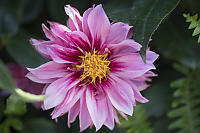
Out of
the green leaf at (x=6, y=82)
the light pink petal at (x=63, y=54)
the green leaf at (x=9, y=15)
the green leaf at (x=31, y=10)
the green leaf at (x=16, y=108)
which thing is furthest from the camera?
the green leaf at (x=31, y=10)

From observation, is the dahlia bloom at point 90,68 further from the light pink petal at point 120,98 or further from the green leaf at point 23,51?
the green leaf at point 23,51

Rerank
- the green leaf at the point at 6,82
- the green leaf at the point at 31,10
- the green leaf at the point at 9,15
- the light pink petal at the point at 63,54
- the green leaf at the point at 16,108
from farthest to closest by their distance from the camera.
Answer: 1. the green leaf at the point at 31,10
2. the green leaf at the point at 9,15
3. the green leaf at the point at 16,108
4. the light pink petal at the point at 63,54
5. the green leaf at the point at 6,82

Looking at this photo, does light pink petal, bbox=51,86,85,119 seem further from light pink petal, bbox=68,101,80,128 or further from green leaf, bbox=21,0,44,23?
green leaf, bbox=21,0,44,23

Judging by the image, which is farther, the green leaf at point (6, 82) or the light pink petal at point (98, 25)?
the light pink petal at point (98, 25)

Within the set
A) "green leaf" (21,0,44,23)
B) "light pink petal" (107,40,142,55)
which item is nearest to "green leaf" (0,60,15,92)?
"light pink petal" (107,40,142,55)

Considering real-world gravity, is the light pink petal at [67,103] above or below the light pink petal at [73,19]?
below

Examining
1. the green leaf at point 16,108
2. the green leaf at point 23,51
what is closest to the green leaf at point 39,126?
the green leaf at point 16,108

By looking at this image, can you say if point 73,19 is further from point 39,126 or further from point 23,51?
point 39,126
